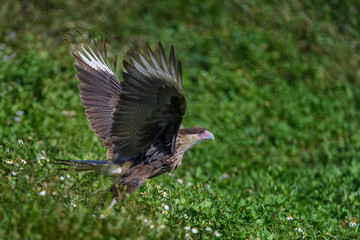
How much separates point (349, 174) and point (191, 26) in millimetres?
4873

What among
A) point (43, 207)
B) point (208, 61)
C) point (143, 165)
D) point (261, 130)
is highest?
point (43, 207)

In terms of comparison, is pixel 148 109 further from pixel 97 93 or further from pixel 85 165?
pixel 97 93

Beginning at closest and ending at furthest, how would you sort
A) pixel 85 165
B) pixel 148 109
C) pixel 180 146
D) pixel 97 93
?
pixel 148 109, pixel 85 165, pixel 180 146, pixel 97 93

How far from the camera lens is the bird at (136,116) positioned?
4160mm

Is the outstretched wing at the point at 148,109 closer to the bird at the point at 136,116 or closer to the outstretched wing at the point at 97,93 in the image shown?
the bird at the point at 136,116

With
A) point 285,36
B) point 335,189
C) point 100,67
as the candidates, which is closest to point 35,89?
point 100,67

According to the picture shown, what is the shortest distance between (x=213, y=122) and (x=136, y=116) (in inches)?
150

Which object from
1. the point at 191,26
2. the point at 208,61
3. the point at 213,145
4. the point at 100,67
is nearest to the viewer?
the point at 100,67

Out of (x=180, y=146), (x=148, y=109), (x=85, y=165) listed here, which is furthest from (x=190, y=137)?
(x=85, y=165)

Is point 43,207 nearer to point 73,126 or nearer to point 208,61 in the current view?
point 73,126

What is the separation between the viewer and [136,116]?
449 centimetres

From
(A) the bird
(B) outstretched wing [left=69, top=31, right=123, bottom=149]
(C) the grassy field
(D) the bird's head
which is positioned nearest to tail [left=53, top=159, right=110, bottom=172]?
(A) the bird

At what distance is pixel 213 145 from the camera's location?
24.8ft

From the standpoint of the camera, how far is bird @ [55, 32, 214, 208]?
416 centimetres
